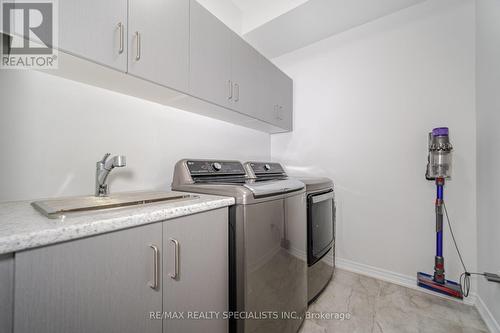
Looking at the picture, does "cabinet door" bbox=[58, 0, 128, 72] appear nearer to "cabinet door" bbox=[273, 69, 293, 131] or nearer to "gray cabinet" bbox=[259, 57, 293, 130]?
"gray cabinet" bbox=[259, 57, 293, 130]

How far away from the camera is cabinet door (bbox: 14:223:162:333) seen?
49 centimetres

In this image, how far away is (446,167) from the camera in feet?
5.13

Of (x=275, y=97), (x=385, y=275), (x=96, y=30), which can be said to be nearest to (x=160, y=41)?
(x=96, y=30)

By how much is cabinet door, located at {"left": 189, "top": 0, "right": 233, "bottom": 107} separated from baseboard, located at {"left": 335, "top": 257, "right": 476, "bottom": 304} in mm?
2024

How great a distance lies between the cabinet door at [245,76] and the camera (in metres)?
1.69

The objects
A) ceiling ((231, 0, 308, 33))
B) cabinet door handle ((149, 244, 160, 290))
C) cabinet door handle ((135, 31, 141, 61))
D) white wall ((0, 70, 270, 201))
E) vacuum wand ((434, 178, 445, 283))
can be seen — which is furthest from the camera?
Result: ceiling ((231, 0, 308, 33))

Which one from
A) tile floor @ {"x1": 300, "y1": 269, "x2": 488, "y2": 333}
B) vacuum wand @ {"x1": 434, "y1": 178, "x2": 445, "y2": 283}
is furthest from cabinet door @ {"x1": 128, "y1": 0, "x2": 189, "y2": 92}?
vacuum wand @ {"x1": 434, "y1": 178, "x2": 445, "y2": 283}

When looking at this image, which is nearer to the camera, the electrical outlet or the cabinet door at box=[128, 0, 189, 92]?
the cabinet door at box=[128, 0, 189, 92]

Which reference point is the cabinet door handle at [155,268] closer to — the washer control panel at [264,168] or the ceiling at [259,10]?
the washer control panel at [264,168]

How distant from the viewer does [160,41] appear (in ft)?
3.85

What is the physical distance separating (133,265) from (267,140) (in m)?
2.27

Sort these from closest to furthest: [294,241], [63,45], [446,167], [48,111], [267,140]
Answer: [63,45]
[48,111]
[294,241]
[446,167]
[267,140]

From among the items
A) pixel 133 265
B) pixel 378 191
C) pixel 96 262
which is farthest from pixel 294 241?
pixel 378 191

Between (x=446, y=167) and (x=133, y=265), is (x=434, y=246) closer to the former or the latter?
(x=446, y=167)
